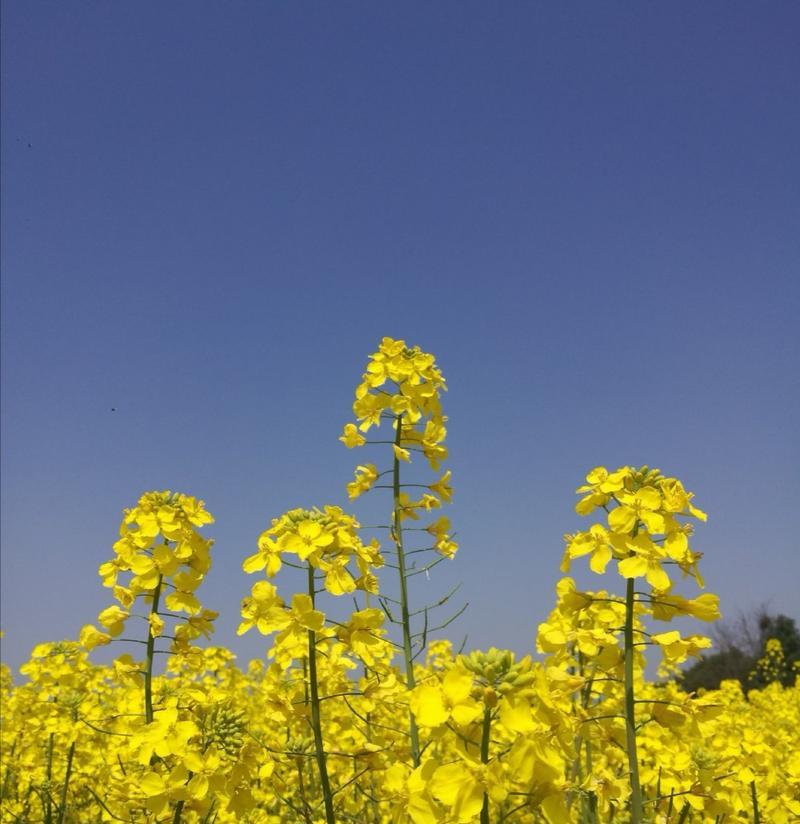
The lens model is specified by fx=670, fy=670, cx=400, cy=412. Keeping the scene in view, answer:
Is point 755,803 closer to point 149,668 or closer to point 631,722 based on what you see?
point 631,722

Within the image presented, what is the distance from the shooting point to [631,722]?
232cm

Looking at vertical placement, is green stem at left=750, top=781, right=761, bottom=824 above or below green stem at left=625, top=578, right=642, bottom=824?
below

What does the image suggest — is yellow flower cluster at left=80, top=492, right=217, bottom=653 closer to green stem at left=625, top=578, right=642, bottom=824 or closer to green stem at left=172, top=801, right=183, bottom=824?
green stem at left=172, top=801, right=183, bottom=824

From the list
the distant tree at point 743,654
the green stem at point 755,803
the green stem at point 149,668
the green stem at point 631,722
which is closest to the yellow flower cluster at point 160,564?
the green stem at point 149,668

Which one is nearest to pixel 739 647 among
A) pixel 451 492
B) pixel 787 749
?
pixel 787 749

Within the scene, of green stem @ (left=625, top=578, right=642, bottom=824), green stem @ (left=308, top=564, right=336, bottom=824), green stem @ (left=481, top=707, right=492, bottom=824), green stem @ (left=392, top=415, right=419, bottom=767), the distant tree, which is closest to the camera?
green stem @ (left=481, top=707, right=492, bottom=824)

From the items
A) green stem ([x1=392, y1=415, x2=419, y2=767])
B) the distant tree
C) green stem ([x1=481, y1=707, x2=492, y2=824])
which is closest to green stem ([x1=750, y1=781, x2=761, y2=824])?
green stem ([x1=392, y1=415, x2=419, y2=767])

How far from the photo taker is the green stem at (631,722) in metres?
2.24

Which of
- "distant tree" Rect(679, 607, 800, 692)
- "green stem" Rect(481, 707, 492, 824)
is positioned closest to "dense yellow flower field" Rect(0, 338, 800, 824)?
"green stem" Rect(481, 707, 492, 824)

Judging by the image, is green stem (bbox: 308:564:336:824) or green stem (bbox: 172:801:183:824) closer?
green stem (bbox: 308:564:336:824)

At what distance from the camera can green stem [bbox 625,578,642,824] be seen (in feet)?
7.35

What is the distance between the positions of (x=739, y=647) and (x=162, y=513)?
3622 centimetres

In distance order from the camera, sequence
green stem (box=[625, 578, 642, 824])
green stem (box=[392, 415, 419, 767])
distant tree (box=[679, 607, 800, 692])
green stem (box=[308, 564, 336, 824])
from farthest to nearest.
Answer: distant tree (box=[679, 607, 800, 692]) < green stem (box=[392, 415, 419, 767]) < green stem (box=[308, 564, 336, 824]) < green stem (box=[625, 578, 642, 824])

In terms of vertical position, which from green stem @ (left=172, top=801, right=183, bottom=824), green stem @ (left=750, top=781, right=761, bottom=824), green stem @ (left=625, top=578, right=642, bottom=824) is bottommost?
green stem @ (left=750, top=781, right=761, bottom=824)
